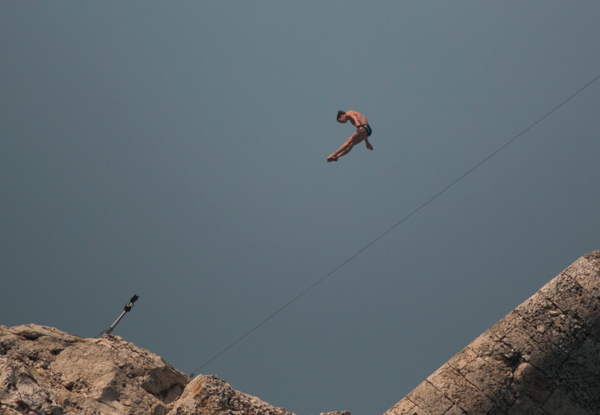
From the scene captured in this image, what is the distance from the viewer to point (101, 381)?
5.24 m

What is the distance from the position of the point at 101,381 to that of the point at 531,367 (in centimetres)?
439

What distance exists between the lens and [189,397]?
529 centimetres

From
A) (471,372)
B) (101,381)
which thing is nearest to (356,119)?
(471,372)

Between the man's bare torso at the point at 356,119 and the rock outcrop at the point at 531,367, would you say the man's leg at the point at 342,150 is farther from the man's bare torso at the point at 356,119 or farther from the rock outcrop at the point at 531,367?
the rock outcrop at the point at 531,367

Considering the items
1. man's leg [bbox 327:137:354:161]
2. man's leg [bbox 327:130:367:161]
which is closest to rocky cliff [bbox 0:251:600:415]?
man's leg [bbox 327:130:367:161]

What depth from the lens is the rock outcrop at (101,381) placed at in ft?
15.6

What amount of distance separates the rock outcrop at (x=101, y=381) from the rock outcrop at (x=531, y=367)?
1.70 metres

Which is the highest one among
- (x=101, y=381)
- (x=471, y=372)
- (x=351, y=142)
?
(x=351, y=142)

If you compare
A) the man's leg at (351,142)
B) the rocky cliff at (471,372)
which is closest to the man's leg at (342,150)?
the man's leg at (351,142)

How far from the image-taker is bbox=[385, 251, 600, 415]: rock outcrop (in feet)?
17.8

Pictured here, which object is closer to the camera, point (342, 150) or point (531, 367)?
point (531, 367)

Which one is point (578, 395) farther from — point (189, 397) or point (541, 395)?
point (189, 397)

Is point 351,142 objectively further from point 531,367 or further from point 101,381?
point 101,381

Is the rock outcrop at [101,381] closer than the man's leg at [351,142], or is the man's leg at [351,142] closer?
the rock outcrop at [101,381]
